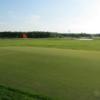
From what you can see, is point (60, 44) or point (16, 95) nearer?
point (16, 95)

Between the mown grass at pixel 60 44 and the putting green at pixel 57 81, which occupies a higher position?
the putting green at pixel 57 81

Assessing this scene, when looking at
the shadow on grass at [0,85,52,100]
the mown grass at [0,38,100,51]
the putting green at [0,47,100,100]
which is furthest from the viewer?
the mown grass at [0,38,100,51]

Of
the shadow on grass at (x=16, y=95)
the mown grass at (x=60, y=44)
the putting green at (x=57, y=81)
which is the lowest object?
the mown grass at (x=60, y=44)

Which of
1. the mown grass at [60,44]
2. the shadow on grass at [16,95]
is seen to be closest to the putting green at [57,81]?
the shadow on grass at [16,95]

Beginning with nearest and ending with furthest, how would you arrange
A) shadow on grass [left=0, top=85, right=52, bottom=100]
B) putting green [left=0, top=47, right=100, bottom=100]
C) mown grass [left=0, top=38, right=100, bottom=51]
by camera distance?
shadow on grass [left=0, top=85, right=52, bottom=100] → putting green [left=0, top=47, right=100, bottom=100] → mown grass [left=0, top=38, right=100, bottom=51]

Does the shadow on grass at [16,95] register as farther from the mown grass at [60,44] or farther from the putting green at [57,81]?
the mown grass at [60,44]

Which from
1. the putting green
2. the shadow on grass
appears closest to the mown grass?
the putting green

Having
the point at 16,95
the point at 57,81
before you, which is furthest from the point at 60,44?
the point at 16,95

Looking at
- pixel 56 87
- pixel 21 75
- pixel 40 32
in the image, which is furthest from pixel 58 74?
pixel 40 32

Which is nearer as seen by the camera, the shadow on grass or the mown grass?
the shadow on grass

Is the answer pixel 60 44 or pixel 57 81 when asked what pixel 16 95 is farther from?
pixel 60 44

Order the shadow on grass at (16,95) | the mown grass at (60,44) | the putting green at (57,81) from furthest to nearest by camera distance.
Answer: the mown grass at (60,44) < the putting green at (57,81) < the shadow on grass at (16,95)

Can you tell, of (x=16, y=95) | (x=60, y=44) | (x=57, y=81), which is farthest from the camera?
(x=60, y=44)

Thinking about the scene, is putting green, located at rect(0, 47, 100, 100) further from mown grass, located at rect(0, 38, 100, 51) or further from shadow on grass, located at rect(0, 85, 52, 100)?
mown grass, located at rect(0, 38, 100, 51)
